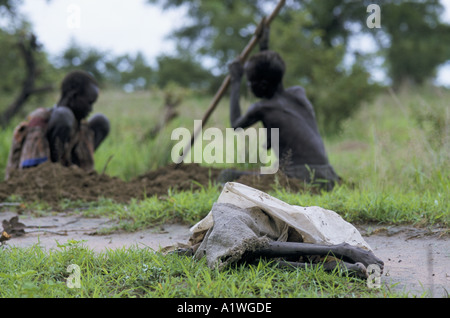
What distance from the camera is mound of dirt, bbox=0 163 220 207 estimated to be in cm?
488

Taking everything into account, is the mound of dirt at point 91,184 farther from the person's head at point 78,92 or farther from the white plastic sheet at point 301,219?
the white plastic sheet at point 301,219

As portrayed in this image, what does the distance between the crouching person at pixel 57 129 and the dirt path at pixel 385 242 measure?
1.10m

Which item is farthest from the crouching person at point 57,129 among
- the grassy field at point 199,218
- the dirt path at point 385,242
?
the dirt path at point 385,242

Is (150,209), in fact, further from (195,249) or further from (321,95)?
(321,95)

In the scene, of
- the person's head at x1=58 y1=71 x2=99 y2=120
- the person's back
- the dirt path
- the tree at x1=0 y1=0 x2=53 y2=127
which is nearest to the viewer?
the dirt path

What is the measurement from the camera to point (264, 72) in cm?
481

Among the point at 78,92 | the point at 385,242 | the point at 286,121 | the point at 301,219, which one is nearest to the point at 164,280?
the point at 301,219

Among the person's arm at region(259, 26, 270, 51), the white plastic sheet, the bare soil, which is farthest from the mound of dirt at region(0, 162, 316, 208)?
the white plastic sheet

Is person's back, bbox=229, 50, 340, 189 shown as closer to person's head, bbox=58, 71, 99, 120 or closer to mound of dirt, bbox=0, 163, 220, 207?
mound of dirt, bbox=0, 163, 220, 207

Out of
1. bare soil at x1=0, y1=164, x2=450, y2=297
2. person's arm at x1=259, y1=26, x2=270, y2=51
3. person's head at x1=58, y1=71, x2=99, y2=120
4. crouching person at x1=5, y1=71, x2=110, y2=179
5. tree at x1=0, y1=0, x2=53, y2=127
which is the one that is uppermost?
tree at x1=0, y1=0, x2=53, y2=127

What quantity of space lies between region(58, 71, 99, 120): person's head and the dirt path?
5.11ft

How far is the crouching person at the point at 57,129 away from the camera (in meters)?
5.36

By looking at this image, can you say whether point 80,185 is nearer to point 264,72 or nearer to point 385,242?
point 264,72
